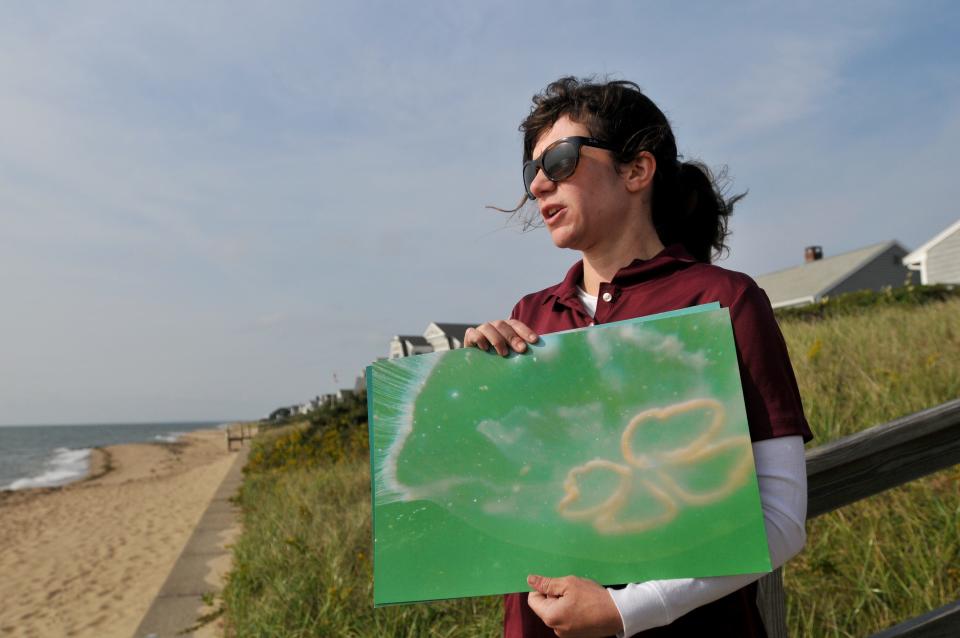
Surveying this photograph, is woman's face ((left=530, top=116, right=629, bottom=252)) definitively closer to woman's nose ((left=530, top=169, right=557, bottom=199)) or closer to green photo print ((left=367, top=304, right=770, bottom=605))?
woman's nose ((left=530, top=169, right=557, bottom=199))

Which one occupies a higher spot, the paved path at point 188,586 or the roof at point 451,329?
the roof at point 451,329

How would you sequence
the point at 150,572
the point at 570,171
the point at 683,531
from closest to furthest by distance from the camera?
the point at 683,531, the point at 570,171, the point at 150,572

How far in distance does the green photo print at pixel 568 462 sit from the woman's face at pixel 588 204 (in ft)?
1.04

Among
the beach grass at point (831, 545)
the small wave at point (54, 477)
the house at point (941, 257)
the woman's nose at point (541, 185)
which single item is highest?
the house at point (941, 257)

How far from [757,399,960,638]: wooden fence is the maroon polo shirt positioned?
17.7 inches

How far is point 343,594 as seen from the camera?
412 cm

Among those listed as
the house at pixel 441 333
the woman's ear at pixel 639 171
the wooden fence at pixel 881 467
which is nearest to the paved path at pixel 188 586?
the wooden fence at pixel 881 467

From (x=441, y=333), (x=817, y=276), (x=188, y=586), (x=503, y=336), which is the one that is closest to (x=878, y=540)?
(x=503, y=336)

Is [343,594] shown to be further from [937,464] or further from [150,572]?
[150,572]

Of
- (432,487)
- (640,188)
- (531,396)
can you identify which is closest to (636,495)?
(531,396)

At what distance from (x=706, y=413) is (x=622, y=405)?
0.47ft

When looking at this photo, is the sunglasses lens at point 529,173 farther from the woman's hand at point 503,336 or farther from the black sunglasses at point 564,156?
the woman's hand at point 503,336

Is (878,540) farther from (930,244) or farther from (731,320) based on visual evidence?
(930,244)

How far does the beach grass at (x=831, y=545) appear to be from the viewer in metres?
2.89
